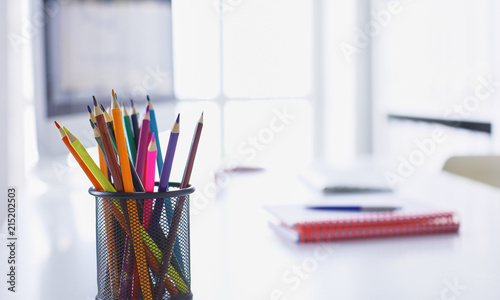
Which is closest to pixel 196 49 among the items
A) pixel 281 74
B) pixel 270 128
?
pixel 281 74

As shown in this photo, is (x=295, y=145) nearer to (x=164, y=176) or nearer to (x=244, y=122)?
(x=244, y=122)

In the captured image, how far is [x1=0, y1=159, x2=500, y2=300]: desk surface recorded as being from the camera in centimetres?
63

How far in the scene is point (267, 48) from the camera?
420cm

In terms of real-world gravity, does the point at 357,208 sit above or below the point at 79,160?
below

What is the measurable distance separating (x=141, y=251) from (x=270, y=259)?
274 millimetres

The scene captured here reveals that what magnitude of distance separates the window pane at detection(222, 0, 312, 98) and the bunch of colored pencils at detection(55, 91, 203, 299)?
3.70 meters

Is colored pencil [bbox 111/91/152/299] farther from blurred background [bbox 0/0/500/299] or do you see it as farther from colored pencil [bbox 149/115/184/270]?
blurred background [bbox 0/0/500/299]

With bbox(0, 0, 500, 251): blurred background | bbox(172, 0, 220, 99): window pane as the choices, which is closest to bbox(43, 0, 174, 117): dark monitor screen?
bbox(0, 0, 500, 251): blurred background

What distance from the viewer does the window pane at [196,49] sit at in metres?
3.99

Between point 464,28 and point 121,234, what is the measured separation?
2.82 metres

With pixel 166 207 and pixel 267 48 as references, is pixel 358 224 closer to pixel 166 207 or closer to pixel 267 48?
pixel 166 207

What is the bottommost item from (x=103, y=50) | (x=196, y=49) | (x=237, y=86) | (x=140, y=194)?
(x=140, y=194)

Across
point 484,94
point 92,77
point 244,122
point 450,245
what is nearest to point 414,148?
point 484,94

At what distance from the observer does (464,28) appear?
117 inches
